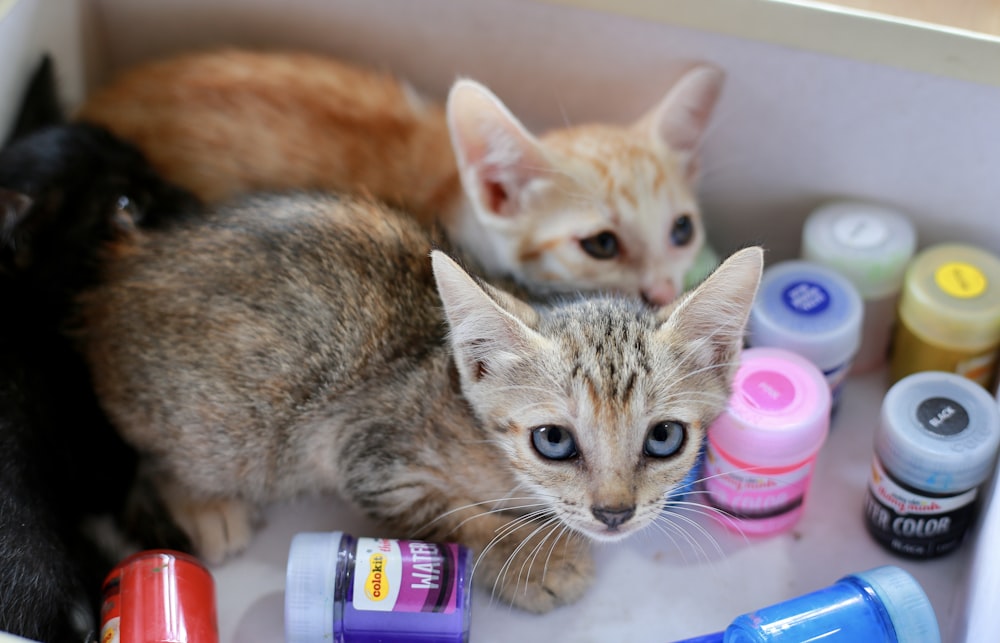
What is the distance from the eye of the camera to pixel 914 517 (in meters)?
1.34

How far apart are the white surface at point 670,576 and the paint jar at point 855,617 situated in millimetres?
149

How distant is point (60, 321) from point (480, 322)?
2.03ft

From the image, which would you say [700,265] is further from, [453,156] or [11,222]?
[11,222]

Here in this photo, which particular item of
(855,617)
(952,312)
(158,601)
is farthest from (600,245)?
(158,601)

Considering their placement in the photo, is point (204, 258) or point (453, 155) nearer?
point (204, 258)

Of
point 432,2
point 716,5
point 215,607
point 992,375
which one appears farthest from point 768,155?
point 215,607

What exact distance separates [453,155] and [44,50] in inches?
24.8

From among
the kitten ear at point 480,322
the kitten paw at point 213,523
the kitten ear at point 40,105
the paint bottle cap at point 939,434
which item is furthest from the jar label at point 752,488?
the kitten ear at point 40,105

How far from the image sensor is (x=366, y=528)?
145cm

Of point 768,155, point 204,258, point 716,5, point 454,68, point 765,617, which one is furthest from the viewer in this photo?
point 454,68

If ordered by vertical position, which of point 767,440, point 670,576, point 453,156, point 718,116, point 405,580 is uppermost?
point 718,116

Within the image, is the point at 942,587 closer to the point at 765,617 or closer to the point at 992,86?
the point at 765,617

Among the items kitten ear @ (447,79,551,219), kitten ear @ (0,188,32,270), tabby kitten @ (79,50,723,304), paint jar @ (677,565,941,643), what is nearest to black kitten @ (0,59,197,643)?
kitten ear @ (0,188,32,270)

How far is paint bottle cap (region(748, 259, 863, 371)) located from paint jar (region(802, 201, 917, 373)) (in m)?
0.04
